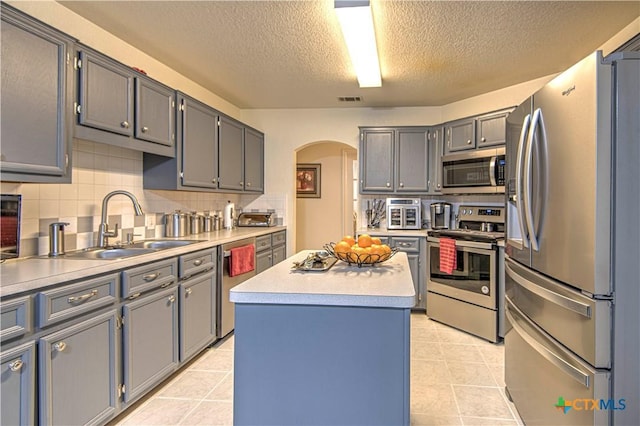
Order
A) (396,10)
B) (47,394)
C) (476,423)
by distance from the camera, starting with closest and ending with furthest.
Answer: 1. (47,394)
2. (476,423)
3. (396,10)

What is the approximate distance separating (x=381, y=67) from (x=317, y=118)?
5.23 ft

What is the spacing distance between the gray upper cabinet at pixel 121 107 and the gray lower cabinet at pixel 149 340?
103cm

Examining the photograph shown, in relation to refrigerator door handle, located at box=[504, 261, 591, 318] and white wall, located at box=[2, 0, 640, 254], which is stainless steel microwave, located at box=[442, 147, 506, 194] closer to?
white wall, located at box=[2, 0, 640, 254]

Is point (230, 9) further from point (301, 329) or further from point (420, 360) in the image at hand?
point (420, 360)

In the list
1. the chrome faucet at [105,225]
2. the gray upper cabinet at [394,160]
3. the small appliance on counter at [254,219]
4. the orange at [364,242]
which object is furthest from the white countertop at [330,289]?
the small appliance on counter at [254,219]

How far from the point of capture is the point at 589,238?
52.1 inches

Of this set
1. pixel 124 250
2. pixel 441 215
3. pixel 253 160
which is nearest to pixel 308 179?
pixel 253 160

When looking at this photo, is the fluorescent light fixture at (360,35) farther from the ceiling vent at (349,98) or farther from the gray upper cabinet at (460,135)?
the gray upper cabinet at (460,135)

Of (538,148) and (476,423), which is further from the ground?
(538,148)

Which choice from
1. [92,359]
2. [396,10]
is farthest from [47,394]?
[396,10]

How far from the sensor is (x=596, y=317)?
1.30 meters

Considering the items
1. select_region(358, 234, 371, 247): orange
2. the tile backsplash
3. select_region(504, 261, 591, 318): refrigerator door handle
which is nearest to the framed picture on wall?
the tile backsplash

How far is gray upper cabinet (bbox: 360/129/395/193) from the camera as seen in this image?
4.36 meters

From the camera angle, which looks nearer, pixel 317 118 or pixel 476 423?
pixel 476 423
